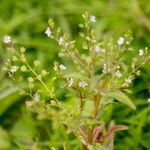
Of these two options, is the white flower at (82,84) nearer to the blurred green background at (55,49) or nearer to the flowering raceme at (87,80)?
the flowering raceme at (87,80)

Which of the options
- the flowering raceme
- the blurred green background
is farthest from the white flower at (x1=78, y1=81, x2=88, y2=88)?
the blurred green background

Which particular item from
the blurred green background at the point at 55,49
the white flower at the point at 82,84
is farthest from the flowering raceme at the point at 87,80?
the blurred green background at the point at 55,49

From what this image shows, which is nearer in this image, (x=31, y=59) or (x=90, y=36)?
(x=90, y=36)

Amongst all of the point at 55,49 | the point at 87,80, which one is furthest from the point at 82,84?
the point at 55,49

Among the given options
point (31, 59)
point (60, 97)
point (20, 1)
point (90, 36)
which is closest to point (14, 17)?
point (20, 1)

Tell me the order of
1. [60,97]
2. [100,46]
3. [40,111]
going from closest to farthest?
[40,111]
[100,46]
[60,97]

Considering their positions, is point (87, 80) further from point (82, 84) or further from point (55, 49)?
point (55, 49)

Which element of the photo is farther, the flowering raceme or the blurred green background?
the blurred green background

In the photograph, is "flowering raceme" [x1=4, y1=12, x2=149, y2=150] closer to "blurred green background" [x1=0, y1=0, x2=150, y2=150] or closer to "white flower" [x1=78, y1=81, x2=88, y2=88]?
"white flower" [x1=78, y1=81, x2=88, y2=88]

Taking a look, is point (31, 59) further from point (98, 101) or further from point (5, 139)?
point (98, 101)
